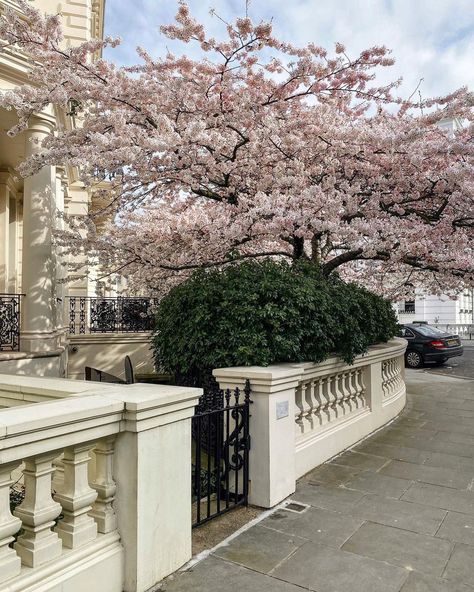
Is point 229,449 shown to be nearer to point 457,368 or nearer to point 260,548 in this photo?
point 260,548

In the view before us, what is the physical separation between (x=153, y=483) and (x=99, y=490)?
1.05ft

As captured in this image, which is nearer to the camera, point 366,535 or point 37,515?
point 37,515

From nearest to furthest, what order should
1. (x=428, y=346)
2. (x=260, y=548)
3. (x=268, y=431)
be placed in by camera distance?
1. (x=260, y=548)
2. (x=268, y=431)
3. (x=428, y=346)

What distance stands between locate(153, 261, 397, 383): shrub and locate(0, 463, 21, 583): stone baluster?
→ 2.77m

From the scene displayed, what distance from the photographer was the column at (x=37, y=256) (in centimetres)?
915

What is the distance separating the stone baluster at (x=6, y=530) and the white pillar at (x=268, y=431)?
231 cm

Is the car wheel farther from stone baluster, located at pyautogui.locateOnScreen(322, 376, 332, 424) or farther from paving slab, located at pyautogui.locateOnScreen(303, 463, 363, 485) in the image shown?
paving slab, located at pyautogui.locateOnScreen(303, 463, 363, 485)

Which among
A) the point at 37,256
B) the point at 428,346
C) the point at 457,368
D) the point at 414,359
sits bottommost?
the point at 457,368

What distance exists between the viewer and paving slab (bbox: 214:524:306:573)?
3236 millimetres

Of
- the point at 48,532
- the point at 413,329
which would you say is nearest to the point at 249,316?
the point at 48,532

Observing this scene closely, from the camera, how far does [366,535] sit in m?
3.65

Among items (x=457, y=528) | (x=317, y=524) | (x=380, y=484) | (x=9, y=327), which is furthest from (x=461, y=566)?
(x=9, y=327)

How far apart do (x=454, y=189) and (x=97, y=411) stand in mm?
6604

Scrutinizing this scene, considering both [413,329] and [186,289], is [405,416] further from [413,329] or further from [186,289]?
[413,329]
